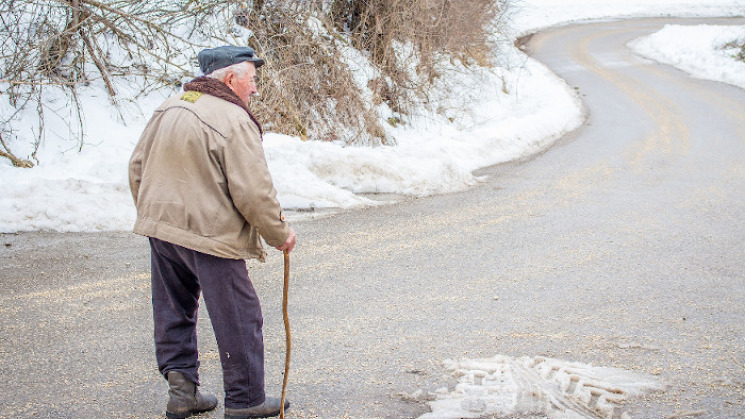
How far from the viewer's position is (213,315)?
2.93 m

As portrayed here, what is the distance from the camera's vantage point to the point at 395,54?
12562 millimetres

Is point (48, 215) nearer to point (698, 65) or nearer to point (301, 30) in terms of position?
point (301, 30)

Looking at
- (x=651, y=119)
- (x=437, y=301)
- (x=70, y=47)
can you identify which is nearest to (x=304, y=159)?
(x=437, y=301)

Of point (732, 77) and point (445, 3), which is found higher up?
point (445, 3)

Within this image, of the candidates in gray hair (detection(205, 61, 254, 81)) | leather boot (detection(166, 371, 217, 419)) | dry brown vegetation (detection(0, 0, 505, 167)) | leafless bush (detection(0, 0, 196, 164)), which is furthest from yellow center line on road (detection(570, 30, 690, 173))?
leather boot (detection(166, 371, 217, 419))

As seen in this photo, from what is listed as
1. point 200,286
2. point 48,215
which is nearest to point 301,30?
point 48,215

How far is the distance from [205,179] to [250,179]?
0.68ft

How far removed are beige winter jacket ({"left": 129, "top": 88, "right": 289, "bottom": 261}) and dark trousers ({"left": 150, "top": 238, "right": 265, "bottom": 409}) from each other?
12 centimetres

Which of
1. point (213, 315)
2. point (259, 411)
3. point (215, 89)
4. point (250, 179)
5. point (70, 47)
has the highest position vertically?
point (70, 47)

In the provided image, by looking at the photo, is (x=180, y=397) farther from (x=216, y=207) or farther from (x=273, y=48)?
(x=273, y=48)

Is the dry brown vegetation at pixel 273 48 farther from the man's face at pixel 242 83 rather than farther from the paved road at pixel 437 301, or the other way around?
the man's face at pixel 242 83

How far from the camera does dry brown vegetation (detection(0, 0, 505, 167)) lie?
849 cm

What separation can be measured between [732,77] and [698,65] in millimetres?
2597

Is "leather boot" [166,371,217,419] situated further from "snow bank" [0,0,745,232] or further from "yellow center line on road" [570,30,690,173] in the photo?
"yellow center line on road" [570,30,690,173]
